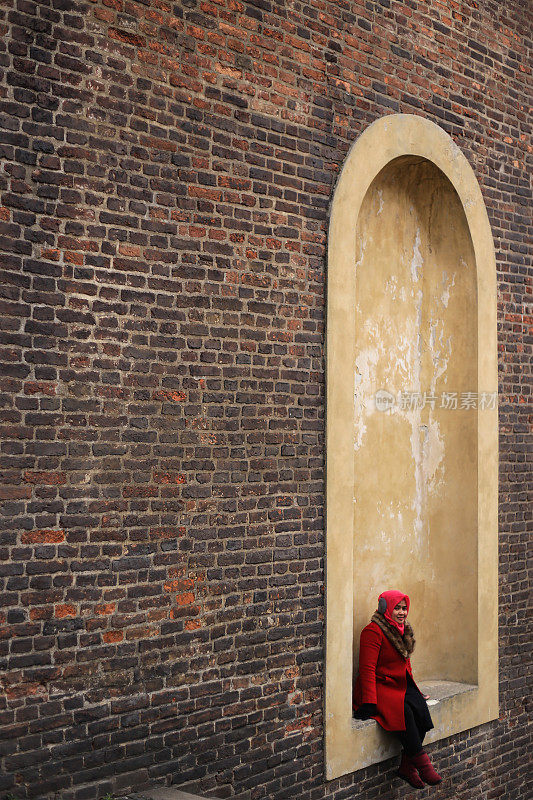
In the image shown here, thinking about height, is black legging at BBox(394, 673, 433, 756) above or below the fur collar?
below

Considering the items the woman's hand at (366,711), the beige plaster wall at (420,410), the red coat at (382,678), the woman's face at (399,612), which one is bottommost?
the woman's hand at (366,711)

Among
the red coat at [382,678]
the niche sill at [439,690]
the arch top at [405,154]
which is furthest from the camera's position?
the niche sill at [439,690]

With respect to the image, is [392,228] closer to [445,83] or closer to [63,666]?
[445,83]


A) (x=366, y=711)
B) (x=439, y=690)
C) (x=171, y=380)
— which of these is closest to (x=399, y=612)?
(x=366, y=711)

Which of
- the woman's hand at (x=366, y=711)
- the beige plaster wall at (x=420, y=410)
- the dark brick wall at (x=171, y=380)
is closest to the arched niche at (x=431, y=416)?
the beige plaster wall at (x=420, y=410)

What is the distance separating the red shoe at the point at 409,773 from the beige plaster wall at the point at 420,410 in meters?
1.07

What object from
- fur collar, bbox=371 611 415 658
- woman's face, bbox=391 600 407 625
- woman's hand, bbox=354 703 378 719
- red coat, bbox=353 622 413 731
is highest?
woman's face, bbox=391 600 407 625

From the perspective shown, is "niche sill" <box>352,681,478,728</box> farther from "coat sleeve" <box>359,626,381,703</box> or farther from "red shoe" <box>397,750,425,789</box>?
"coat sleeve" <box>359,626,381,703</box>

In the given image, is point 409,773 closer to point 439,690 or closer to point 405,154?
point 439,690

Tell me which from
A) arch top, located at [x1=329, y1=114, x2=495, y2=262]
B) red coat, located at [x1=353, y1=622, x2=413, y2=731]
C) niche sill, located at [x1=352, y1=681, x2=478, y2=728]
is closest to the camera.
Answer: arch top, located at [x1=329, y1=114, x2=495, y2=262]

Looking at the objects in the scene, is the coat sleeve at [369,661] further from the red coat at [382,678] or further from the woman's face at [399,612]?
the woman's face at [399,612]

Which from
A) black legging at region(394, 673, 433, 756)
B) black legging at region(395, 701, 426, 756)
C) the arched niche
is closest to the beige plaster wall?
the arched niche

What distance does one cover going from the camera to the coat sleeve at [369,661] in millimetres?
5754

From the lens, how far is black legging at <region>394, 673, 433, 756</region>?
18.8 ft
